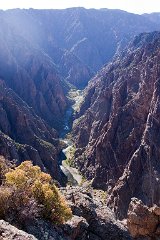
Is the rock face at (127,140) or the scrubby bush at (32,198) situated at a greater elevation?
the rock face at (127,140)

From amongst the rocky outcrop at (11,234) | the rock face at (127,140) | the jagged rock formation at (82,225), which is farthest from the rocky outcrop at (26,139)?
the rocky outcrop at (11,234)

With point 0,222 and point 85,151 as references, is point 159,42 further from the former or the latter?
point 0,222

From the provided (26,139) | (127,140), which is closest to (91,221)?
(127,140)

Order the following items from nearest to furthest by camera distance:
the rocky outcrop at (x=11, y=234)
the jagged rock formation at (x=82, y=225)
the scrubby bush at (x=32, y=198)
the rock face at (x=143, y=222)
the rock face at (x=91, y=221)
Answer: the rocky outcrop at (x=11, y=234) < the jagged rock formation at (x=82, y=225) < the scrubby bush at (x=32, y=198) < the rock face at (x=91, y=221) < the rock face at (x=143, y=222)

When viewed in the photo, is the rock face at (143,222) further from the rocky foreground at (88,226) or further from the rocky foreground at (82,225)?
the rocky foreground at (82,225)

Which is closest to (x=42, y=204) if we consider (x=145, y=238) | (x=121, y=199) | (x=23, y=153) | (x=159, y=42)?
(x=145, y=238)

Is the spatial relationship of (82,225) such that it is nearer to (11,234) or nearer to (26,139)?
(11,234)

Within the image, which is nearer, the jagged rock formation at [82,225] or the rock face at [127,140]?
the jagged rock formation at [82,225]

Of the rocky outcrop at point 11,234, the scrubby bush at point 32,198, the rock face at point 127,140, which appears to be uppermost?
the rock face at point 127,140
